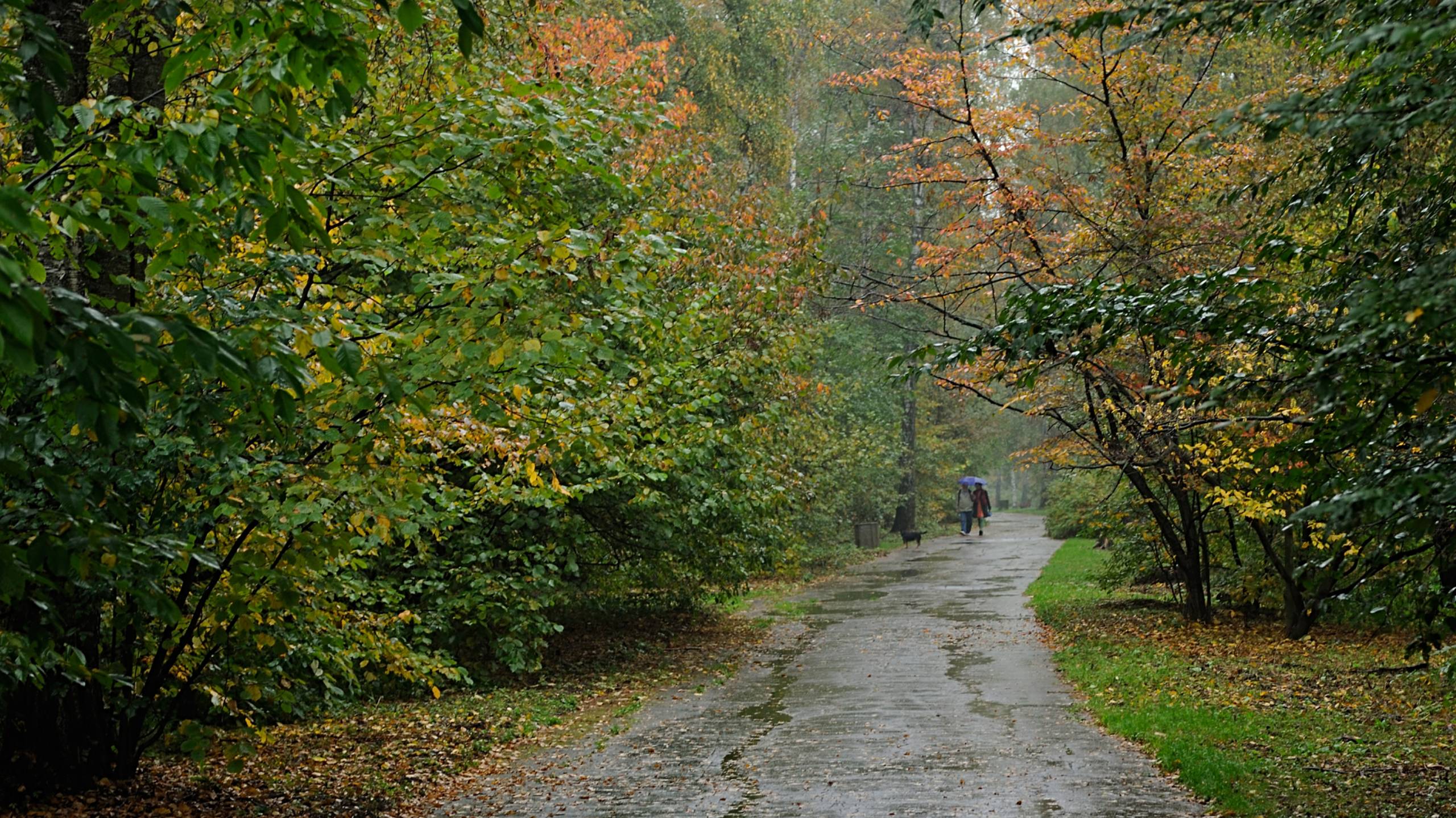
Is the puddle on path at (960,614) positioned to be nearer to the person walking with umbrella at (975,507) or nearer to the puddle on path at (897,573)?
the puddle on path at (897,573)

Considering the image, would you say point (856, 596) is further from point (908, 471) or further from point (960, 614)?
point (908, 471)

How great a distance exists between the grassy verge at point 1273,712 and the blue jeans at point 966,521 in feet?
93.4

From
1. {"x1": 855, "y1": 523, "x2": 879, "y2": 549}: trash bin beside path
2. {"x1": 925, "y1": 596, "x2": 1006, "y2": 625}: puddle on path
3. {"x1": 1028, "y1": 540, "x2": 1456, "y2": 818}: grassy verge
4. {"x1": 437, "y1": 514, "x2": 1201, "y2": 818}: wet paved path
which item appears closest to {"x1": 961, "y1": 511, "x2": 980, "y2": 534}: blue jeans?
{"x1": 855, "y1": 523, "x2": 879, "y2": 549}: trash bin beside path

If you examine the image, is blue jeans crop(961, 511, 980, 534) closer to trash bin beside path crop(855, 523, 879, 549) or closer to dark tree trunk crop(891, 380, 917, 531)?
dark tree trunk crop(891, 380, 917, 531)

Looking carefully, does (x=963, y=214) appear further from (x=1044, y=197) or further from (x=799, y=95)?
(x=799, y=95)

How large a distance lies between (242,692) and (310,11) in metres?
4.02

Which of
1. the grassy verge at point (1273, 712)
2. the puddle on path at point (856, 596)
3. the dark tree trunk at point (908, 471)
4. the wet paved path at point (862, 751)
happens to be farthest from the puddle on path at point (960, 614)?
the dark tree trunk at point (908, 471)

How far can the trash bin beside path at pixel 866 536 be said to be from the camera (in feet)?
120

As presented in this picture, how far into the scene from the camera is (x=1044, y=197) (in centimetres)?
1418

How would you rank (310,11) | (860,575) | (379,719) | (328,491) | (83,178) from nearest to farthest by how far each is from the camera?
(310,11) → (83,178) → (328,491) → (379,719) → (860,575)

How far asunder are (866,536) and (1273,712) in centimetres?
2693

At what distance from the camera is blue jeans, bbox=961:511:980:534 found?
45.1 meters

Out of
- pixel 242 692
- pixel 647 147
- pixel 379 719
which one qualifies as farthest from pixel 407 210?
pixel 647 147

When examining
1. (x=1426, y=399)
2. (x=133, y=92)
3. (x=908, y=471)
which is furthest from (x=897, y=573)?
(x=1426, y=399)
